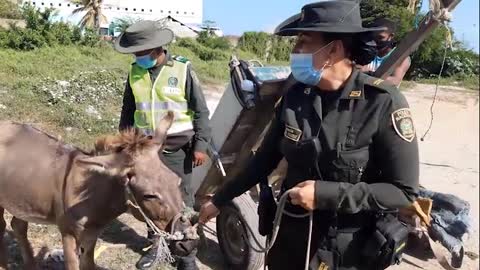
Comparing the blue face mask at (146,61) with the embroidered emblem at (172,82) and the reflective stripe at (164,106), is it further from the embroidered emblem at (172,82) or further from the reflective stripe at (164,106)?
the reflective stripe at (164,106)

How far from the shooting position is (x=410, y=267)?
4.78 m

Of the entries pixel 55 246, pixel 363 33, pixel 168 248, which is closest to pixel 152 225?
pixel 168 248

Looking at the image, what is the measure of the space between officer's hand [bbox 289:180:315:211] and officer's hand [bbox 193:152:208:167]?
2.34 metres

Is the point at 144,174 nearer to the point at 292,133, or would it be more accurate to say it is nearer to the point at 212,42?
the point at 292,133

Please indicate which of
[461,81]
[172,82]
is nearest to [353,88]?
[172,82]

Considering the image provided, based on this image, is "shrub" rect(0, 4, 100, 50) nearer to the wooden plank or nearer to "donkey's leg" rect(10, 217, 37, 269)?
"donkey's leg" rect(10, 217, 37, 269)

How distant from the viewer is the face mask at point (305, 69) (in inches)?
78.2

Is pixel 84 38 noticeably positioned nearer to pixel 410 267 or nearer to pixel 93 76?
pixel 93 76

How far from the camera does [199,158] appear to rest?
420 cm

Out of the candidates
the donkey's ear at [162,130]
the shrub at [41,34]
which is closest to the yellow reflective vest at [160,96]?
the donkey's ear at [162,130]

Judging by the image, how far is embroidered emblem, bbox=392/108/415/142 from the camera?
5.92 ft

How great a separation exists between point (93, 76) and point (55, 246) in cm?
992

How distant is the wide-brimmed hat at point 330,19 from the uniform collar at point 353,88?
0.18 metres

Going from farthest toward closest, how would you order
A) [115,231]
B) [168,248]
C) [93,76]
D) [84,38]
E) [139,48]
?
[84,38] → [93,76] → [115,231] → [139,48] → [168,248]
